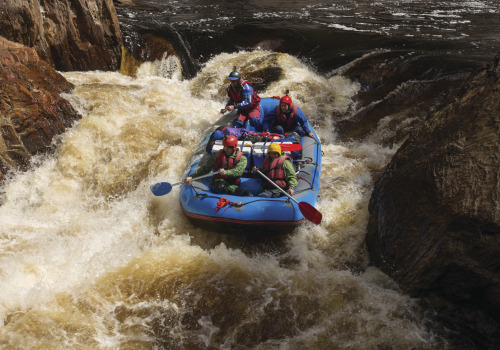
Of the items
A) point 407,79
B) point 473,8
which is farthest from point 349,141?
point 473,8

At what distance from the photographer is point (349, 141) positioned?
25.7ft

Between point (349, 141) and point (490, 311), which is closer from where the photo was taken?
point (490, 311)

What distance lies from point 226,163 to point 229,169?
98mm

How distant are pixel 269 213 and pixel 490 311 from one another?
2.48 metres

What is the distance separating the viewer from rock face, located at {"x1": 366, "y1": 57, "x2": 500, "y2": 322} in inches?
133

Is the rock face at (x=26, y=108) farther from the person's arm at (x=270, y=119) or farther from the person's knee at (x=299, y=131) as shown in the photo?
the person's knee at (x=299, y=131)

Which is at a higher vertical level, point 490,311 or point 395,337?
point 490,311

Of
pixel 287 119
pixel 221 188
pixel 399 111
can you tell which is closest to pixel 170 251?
pixel 221 188

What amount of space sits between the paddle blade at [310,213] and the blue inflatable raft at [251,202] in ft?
0.39

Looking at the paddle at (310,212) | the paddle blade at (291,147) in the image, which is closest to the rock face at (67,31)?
the paddle blade at (291,147)

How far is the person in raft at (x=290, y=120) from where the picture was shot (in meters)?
6.63

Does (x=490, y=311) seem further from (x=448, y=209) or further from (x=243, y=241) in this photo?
(x=243, y=241)

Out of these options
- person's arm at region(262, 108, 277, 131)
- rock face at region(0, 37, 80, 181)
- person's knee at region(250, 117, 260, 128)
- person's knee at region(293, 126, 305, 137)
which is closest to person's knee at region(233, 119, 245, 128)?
person's knee at region(250, 117, 260, 128)

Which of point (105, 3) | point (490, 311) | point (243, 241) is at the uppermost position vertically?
point (105, 3)
